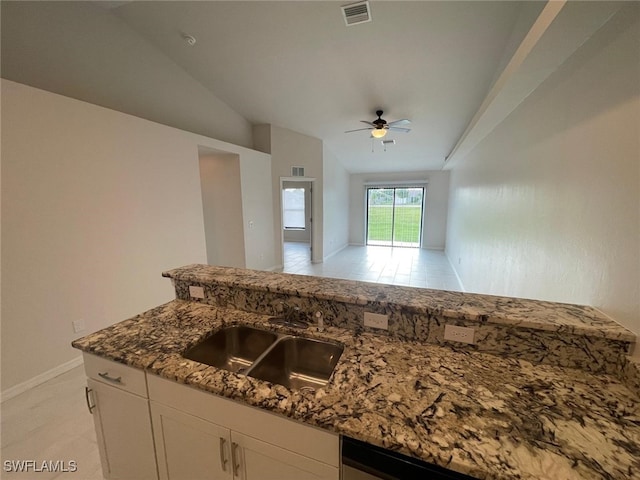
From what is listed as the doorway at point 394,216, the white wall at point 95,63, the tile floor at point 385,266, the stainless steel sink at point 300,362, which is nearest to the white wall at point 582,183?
the stainless steel sink at point 300,362

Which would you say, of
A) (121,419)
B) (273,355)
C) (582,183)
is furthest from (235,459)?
(582,183)

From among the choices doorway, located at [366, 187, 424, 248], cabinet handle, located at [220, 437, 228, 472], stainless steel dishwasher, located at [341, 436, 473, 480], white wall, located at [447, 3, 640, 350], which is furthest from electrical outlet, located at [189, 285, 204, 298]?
doorway, located at [366, 187, 424, 248]

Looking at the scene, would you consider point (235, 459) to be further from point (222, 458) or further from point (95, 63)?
point (95, 63)

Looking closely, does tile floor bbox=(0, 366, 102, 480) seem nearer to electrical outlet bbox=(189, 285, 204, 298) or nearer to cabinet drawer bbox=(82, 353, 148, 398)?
cabinet drawer bbox=(82, 353, 148, 398)

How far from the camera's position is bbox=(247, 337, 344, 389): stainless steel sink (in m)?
1.21

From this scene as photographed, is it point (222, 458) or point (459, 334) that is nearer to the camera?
point (222, 458)

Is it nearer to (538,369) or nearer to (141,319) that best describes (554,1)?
(538,369)

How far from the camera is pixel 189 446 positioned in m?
1.01

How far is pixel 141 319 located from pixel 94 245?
5.51 feet

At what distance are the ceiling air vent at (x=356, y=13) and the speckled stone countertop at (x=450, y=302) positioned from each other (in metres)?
2.51

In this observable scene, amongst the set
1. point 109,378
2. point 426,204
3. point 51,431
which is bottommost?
point 51,431

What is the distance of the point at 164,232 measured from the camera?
125 inches

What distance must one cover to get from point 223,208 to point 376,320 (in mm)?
4176

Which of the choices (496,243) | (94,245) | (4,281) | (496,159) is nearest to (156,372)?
(4,281)
